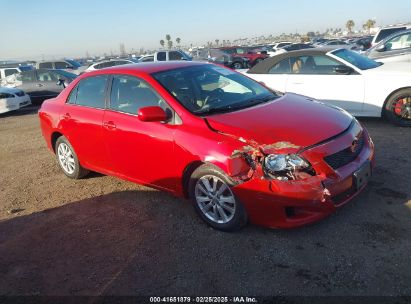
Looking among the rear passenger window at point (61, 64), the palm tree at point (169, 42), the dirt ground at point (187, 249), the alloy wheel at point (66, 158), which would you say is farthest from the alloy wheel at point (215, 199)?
the palm tree at point (169, 42)

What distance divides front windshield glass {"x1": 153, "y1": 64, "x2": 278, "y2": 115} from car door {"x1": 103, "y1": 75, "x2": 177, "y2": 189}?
0.25 m

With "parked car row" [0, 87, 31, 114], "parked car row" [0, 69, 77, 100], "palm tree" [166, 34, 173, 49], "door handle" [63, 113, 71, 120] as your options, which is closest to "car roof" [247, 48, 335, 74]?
"door handle" [63, 113, 71, 120]

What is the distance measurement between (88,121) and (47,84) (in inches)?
441

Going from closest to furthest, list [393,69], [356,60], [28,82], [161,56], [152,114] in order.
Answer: [152,114] < [393,69] < [356,60] < [28,82] < [161,56]

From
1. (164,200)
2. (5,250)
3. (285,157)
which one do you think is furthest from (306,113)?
(5,250)

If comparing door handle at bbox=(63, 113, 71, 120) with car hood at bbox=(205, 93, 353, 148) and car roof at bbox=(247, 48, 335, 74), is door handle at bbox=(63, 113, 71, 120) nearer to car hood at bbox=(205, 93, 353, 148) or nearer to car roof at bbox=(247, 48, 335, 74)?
car hood at bbox=(205, 93, 353, 148)

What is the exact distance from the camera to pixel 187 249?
11.8 feet

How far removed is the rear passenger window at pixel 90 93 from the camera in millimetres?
4918

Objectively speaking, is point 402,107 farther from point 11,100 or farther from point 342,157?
point 11,100

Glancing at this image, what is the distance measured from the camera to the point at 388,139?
614 centimetres

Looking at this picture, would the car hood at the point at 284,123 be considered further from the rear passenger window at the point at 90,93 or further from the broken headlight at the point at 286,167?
the rear passenger window at the point at 90,93

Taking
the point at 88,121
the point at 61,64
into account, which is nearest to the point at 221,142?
the point at 88,121

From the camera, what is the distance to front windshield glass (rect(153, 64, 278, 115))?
4.19 metres

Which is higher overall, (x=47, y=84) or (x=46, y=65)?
(x=46, y=65)
